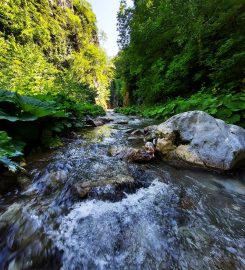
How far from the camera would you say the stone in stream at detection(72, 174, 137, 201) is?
2.14m

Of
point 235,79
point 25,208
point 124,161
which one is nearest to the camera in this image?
point 25,208

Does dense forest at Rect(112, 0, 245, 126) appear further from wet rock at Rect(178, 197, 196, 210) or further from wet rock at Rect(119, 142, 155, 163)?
wet rock at Rect(178, 197, 196, 210)

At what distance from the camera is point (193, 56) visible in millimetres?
8336

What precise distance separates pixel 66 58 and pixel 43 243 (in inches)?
827

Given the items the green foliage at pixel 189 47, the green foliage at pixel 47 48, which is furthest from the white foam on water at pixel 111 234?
the green foliage at pixel 47 48

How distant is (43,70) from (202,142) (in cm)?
1218

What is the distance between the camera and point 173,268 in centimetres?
131

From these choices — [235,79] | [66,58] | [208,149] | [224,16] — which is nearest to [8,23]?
[66,58]

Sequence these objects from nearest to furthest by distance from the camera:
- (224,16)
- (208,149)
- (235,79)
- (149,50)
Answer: (208,149), (235,79), (224,16), (149,50)

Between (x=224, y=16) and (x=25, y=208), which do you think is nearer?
(x=25, y=208)

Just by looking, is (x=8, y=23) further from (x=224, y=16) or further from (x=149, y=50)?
(x=224, y=16)

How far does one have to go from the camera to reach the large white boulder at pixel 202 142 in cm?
279

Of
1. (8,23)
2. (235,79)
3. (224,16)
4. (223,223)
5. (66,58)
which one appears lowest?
(223,223)

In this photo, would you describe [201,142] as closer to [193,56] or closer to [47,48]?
[193,56]
